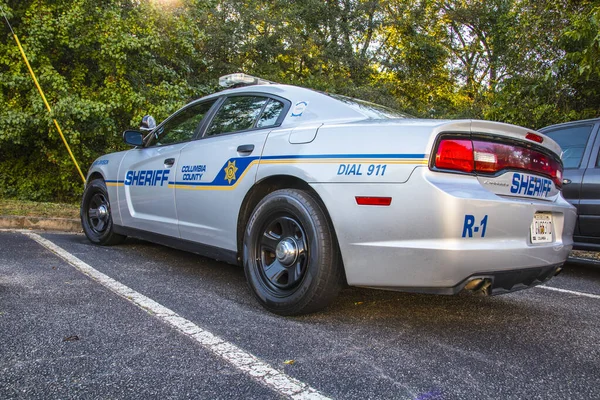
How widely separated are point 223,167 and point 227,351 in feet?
4.86

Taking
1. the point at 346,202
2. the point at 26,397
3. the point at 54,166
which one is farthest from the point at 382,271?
the point at 54,166

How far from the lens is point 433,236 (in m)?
2.37

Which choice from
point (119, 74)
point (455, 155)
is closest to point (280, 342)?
point (455, 155)

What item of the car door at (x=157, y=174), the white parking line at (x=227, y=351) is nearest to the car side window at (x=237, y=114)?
the car door at (x=157, y=174)

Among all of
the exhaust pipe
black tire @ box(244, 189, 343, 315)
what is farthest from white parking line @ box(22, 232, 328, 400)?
the exhaust pipe

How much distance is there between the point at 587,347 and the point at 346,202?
4.92 ft

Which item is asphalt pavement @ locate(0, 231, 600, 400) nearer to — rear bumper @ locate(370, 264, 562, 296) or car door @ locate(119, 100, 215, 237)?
rear bumper @ locate(370, 264, 562, 296)

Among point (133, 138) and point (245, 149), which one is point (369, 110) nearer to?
point (245, 149)

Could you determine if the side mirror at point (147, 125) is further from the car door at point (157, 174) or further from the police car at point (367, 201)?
the police car at point (367, 201)

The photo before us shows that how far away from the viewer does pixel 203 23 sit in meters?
15.4

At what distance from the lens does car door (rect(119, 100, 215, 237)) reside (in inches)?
156

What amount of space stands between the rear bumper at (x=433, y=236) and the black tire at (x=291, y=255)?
113 millimetres

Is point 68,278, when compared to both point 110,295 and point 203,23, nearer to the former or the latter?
point 110,295

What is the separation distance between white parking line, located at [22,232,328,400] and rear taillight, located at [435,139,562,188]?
124cm
